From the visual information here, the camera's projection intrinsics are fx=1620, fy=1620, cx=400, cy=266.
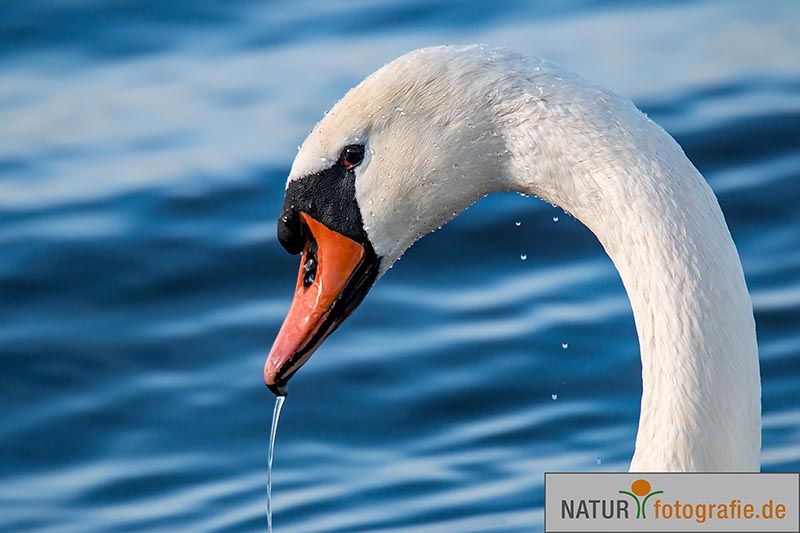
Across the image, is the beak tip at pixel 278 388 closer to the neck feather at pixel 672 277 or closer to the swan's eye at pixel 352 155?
the swan's eye at pixel 352 155

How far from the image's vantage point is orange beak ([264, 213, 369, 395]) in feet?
13.3

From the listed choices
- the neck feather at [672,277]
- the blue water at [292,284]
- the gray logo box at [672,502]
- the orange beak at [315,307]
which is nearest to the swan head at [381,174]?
the orange beak at [315,307]

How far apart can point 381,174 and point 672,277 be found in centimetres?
79

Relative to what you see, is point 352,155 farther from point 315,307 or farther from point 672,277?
point 672,277

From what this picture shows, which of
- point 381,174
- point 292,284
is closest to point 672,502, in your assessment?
point 381,174

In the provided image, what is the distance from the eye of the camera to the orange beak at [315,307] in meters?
4.06

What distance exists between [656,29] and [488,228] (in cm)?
287

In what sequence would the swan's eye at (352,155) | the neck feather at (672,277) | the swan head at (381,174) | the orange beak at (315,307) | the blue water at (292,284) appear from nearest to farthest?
the neck feather at (672,277), the swan head at (381,174), the swan's eye at (352,155), the orange beak at (315,307), the blue water at (292,284)

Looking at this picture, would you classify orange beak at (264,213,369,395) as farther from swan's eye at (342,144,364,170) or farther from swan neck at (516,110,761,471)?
swan neck at (516,110,761,471)

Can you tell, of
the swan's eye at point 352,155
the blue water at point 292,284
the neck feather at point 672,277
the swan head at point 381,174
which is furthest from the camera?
the blue water at point 292,284

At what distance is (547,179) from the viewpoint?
3.61 metres

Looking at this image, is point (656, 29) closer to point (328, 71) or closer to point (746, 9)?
point (746, 9)

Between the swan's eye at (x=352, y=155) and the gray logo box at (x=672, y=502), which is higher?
the swan's eye at (x=352, y=155)

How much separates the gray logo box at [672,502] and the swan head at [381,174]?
704mm
